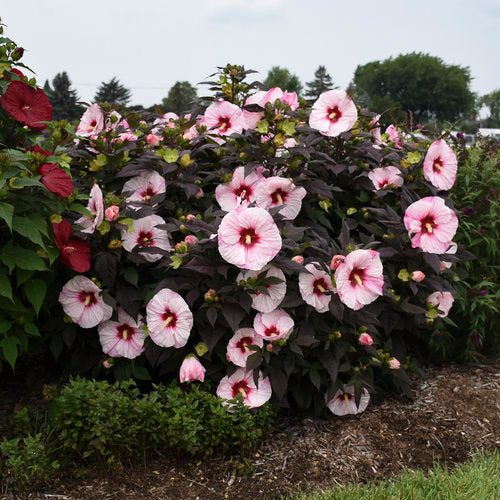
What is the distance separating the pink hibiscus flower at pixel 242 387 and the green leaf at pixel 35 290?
2.76 feet

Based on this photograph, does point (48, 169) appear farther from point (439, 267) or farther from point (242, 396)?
point (439, 267)

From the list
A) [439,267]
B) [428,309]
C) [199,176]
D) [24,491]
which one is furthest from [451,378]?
[24,491]

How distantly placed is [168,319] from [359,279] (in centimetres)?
83

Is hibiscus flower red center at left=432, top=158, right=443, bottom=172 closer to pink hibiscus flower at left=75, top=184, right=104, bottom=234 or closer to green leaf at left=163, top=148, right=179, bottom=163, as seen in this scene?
green leaf at left=163, top=148, right=179, bottom=163

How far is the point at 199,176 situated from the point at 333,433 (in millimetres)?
1442

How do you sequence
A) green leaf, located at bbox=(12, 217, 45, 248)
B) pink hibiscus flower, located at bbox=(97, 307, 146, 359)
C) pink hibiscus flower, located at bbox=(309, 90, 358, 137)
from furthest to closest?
pink hibiscus flower, located at bbox=(309, 90, 358, 137) < pink hibiscus flower, located at bbox=(97, 307, 146, 359) < green leaf, located at bbox=(12, 217, 45, 248)

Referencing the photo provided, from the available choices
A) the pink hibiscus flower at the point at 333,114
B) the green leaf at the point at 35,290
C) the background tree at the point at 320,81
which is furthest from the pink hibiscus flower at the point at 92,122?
the background tree at the point at 320,81

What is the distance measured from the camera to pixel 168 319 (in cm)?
248

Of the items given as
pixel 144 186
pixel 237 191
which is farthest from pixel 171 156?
pixel 237 191

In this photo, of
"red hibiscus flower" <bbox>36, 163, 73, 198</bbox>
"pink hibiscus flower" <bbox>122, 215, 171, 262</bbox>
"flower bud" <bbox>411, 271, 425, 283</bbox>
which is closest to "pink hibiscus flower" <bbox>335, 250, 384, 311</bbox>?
"flower bud" <bbox>411, 271, 425, 283</bbox>

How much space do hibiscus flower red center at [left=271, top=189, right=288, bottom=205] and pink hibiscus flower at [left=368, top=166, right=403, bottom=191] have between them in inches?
23.0

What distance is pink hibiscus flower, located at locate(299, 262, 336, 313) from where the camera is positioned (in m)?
2.55

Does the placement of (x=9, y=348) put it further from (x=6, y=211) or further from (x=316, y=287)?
(x=316, y=287)

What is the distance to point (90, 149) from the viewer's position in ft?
10.6
